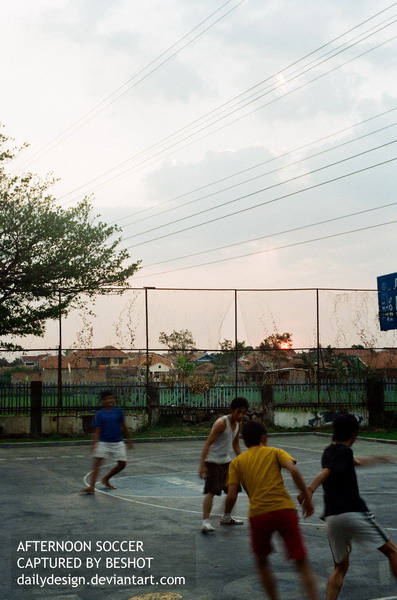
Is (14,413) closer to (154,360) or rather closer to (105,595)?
(154,360)

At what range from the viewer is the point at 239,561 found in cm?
807

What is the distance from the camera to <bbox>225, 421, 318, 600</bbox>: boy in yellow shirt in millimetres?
5852

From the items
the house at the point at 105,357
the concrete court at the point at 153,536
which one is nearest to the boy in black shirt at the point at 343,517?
the concrete court at the point at 153,536

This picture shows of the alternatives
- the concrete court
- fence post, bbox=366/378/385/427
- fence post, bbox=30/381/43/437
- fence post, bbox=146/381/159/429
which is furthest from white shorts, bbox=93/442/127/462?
fence post, bbox=366/378/385/427

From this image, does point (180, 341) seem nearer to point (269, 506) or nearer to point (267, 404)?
point (267, 404)

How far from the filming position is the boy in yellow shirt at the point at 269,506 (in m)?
5.85

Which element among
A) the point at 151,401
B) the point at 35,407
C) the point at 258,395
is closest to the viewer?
the point at 35,407

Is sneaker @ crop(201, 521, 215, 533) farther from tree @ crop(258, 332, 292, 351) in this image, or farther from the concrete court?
tree @ crop(258, 332, 292, 351)

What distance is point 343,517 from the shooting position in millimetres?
5957

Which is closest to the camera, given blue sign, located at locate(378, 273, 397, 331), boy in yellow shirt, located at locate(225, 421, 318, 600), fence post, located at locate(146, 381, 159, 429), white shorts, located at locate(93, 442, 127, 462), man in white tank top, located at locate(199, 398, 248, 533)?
boy in yellow shirt, located at locate(225, 421, 318, 600)

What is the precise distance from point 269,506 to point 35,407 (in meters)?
20.2

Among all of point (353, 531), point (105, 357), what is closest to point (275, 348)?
point (105, 357)

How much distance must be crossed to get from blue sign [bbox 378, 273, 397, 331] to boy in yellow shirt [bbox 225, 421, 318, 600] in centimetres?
2183

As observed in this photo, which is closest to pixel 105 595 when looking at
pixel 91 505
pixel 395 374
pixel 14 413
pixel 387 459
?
pixel 387 459
